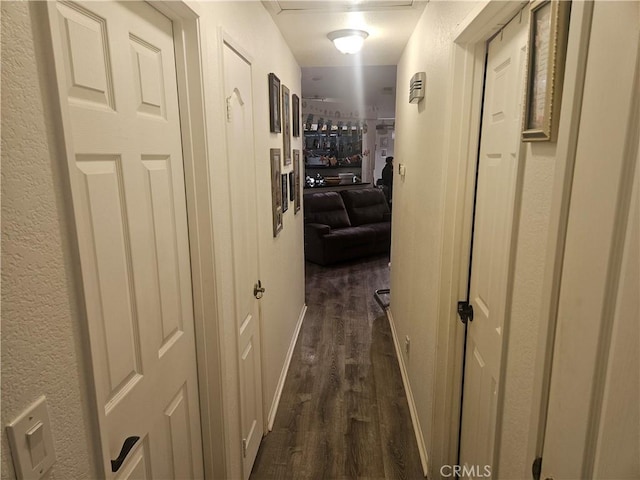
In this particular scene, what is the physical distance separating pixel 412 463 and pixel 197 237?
170 cm

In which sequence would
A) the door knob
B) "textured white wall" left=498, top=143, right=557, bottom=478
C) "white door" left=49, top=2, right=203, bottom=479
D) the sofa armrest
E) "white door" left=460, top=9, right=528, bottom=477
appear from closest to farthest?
1. "white door" left=49, top=2, right=203, bottom=479
2. "textured white wall" left=498, top=143, right=557, bottom=478
3. "white door" left=460, top=9, right=528, bottom=477
4. the door knob
5. the sofa armrest

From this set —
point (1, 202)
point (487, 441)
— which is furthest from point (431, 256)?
point (1, 202)

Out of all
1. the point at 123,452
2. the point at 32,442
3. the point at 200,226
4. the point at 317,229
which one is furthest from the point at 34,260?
the point at 317,229

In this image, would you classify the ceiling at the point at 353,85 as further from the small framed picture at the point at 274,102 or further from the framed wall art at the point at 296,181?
the small framed picture at the point at 274,102

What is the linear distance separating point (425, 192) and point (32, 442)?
196 cm

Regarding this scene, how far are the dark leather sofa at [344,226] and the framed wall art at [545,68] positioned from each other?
15.4 ft

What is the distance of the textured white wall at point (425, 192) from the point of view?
1810 mm

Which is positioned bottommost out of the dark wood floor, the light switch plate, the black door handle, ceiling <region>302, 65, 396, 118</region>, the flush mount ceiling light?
the dark wood floor

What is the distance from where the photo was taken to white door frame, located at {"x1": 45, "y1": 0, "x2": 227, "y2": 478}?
1.24m

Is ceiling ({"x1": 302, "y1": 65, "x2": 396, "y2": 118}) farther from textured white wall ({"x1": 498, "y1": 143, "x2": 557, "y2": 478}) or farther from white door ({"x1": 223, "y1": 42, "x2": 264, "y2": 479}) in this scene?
textured white wall ({"x1": 498, "y1": 143, "x2": 557, "y2": 478})

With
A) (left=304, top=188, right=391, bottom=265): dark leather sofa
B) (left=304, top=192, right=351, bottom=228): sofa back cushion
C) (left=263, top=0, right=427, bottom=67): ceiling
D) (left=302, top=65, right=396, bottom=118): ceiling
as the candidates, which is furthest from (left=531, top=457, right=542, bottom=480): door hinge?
(left=304, top=192, right=351, bottom=228): sofa back cushion

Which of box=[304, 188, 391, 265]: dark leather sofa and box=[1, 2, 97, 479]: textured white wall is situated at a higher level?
box=[1, 2, 97, 479]: textured white wall

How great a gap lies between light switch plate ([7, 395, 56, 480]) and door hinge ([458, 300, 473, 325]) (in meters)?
1.52

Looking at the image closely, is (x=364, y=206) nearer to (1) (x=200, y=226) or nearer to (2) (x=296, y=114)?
(2) (x=296, y=114)
